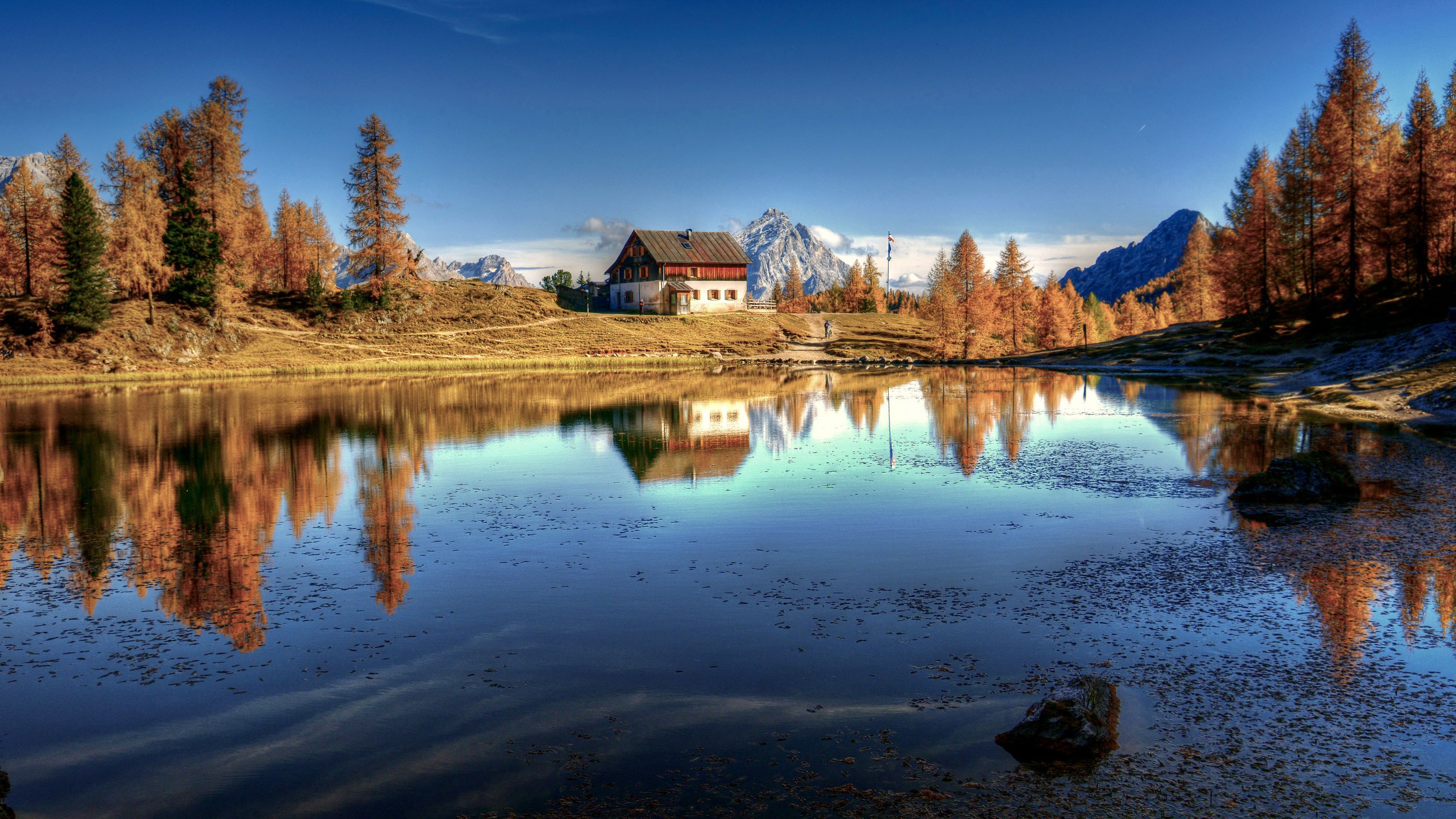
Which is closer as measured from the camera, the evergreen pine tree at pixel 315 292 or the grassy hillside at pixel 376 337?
the grassy hillside at pixel 376 337

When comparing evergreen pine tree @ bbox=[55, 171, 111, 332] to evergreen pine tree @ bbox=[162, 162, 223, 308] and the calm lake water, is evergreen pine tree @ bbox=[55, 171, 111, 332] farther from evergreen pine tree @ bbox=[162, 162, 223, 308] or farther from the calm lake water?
the calm lake water

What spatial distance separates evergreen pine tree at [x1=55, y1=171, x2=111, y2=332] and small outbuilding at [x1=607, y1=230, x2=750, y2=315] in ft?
197

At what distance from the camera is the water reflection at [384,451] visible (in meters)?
12.6

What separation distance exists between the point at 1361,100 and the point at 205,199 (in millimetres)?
96059

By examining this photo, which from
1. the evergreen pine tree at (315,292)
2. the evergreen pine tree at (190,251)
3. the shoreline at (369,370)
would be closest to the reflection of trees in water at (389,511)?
the shoreline at (369,370)

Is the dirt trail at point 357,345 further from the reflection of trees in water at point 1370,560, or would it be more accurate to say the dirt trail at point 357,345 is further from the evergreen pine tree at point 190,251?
the reflection of trees in water at point 1370,560

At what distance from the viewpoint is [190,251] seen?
7400 centimetres

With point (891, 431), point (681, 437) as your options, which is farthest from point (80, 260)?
point (891, 431)

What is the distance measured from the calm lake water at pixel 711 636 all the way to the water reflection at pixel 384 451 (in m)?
0.14

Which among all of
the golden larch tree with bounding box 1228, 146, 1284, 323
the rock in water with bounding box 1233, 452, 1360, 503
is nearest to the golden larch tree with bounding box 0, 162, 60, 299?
the rock in water with bounding box 1233, 452, 1360, 503

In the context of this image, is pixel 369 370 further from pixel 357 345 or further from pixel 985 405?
pixel 985 405

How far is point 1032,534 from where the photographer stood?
15578 mm

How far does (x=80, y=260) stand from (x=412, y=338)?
1120 inches

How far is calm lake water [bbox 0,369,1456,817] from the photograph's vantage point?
7.13m
